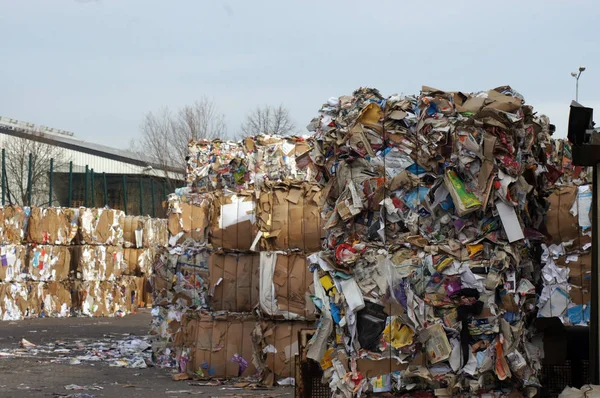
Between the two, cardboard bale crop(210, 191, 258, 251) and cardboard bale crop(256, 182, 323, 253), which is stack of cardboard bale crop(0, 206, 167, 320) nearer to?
cardboard bale crop(210, 191, 258, 251)

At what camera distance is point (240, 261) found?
36.4ft

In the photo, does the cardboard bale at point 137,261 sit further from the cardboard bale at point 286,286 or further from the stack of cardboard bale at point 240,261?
the cardboard bale at point 286,286

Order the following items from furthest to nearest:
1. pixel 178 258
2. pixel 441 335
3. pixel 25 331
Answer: pixel 25 331 < pixel 178 258 < pixel 441 335

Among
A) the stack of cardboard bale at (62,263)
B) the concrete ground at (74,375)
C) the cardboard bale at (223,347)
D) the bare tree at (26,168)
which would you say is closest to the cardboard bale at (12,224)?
the stack of cardboard bale at (62,263)

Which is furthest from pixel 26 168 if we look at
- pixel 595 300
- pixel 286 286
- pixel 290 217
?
pixel 595 300

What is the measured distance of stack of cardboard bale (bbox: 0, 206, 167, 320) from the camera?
2120 centimetres

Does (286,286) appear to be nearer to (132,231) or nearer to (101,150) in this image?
(132,231)

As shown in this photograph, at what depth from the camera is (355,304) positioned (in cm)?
649

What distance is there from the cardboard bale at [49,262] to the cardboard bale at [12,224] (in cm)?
41

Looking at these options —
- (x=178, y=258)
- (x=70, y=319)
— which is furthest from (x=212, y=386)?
(x=70, y=319)

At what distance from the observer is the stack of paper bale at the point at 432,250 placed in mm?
6336

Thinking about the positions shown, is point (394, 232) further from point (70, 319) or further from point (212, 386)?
point (70, 319)

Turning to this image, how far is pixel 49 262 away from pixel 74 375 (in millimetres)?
10369

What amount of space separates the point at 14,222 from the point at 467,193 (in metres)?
16.7
